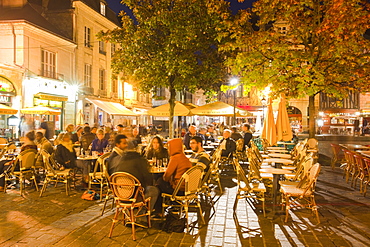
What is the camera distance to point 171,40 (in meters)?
11.9

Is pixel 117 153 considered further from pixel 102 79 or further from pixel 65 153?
pixel 102 79

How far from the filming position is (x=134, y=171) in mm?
4879

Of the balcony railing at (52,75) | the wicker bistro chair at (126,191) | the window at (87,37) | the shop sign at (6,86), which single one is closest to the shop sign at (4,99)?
the shop sign at (6,86)

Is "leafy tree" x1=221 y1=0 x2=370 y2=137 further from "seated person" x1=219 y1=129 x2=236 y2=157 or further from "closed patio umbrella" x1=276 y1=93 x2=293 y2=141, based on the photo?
"seated person" x1=219 y1=129 x2=236 y2=157

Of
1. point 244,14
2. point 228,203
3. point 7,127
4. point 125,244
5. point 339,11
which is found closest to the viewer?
point 125,244

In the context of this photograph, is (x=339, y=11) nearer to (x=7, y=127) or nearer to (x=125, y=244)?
(x=125, y=244)

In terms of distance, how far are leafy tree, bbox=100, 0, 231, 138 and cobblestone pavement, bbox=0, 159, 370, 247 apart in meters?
7.14

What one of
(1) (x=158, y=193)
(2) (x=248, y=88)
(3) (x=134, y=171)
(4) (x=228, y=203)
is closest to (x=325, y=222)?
(4) (x=228, y=203)

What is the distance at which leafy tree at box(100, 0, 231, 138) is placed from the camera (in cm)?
1189

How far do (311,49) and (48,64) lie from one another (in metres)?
16.1

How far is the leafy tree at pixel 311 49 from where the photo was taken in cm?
994

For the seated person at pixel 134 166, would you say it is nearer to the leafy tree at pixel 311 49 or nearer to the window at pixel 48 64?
the leafy tree at pixel 311 49

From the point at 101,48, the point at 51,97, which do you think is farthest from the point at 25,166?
the point at 101,48

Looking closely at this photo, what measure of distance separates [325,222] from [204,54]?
9.85 m
